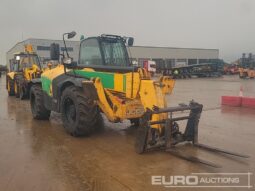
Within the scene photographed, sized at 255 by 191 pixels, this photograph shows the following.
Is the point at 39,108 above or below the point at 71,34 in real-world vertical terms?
below

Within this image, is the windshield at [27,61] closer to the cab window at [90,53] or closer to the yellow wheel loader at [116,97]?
the yellow wheel loader at [116,97]

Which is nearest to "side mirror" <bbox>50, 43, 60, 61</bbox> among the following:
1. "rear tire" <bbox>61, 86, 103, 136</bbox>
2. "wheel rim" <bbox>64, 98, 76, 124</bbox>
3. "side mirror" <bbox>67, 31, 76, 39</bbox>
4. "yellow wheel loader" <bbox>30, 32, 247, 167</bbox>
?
"yellow wheel loader" <bbox>30, 32, 247, 167</bbox>

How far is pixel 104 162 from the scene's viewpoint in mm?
5754

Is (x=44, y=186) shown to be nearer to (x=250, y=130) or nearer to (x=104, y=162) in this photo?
(x=104, y=162)

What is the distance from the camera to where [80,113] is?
710 cm

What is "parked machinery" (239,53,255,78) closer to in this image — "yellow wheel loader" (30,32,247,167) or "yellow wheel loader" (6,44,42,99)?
"yellow wheel loader" (6,44,42,99)

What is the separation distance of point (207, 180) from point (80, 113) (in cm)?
324

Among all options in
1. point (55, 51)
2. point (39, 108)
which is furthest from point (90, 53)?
point (39, 108)

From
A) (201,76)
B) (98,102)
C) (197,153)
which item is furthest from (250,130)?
(201,76)

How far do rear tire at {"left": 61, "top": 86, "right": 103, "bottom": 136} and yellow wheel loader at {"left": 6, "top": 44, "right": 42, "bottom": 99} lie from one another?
848 centimetres

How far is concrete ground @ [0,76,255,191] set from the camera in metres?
4.84

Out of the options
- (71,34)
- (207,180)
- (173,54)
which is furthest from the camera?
(173,54)

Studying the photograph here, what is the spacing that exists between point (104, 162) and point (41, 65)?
1254 centimetres

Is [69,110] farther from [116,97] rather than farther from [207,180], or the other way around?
[207,180]
